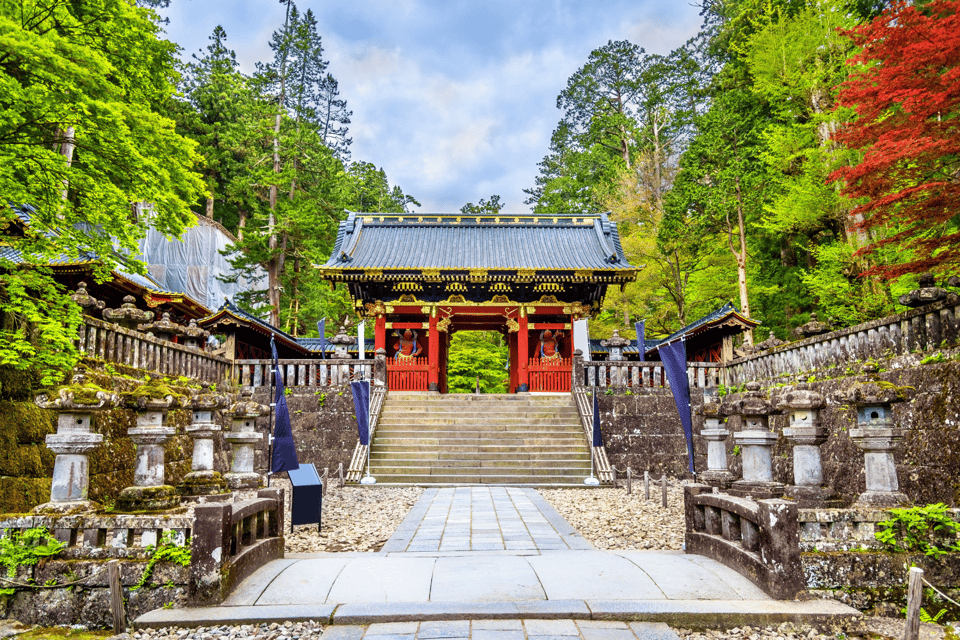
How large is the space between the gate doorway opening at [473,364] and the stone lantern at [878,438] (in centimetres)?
1923

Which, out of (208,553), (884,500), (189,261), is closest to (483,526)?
(208,553)

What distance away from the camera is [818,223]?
1570cm

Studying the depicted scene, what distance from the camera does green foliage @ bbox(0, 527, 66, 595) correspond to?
4168 millimetres

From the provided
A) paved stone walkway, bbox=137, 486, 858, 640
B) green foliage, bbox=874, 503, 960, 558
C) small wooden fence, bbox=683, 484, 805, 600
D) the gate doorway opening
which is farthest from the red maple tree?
the gate doorway opening

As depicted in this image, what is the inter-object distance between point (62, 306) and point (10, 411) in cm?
143

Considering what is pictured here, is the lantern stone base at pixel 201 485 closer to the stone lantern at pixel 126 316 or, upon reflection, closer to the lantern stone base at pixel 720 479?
the stone lantern at pixel 126 316

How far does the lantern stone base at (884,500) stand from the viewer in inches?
183

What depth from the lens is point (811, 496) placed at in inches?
217

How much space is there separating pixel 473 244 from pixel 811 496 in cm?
1596

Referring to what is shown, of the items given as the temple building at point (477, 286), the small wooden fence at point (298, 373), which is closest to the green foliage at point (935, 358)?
the temple building at point (477, 286)

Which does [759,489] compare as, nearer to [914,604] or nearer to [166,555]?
[914,604]

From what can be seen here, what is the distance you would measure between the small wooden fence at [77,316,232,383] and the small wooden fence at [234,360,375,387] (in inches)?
33.8

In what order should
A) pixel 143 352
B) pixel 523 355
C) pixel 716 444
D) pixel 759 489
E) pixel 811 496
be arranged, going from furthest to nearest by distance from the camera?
1. pixel 523 355
2. pixel 143 352
3. pixel 716 444
4. pixel 759 489
5. pixel 811 496

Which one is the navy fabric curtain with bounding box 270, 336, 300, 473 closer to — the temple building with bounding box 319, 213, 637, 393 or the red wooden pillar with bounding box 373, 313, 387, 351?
the temple building with bounding box 319, 213, 637, 393
